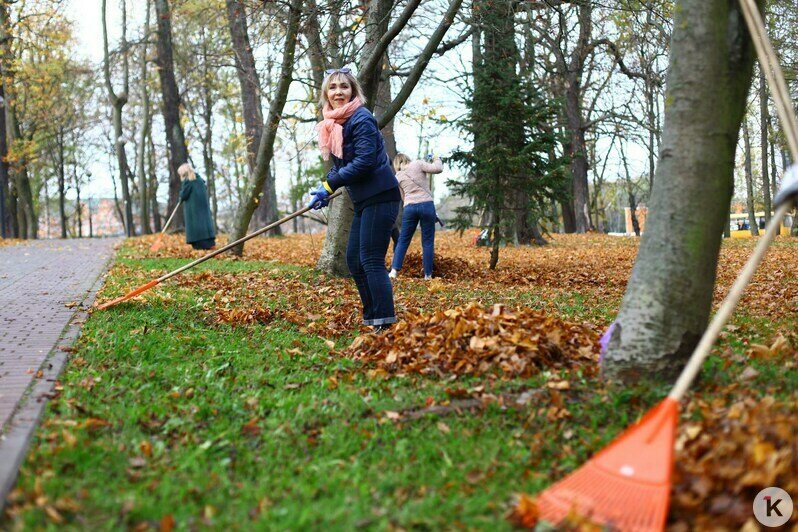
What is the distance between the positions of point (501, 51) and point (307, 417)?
9.44 m

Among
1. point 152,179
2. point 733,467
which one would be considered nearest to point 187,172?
point 733,467

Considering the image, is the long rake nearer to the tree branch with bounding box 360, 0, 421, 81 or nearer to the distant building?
the tree branch with bounding box 360, 0, 421, 81

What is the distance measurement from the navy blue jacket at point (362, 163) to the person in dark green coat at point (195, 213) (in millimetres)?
9632

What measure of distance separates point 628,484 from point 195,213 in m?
13.0

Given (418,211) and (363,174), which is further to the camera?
(418,211)

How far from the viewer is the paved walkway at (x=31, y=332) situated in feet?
11.3

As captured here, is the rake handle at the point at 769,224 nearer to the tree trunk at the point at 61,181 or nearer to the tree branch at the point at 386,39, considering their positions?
the tree branch at the point at 386,39

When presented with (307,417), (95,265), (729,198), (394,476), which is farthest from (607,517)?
(95,265)

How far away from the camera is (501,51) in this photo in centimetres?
1176

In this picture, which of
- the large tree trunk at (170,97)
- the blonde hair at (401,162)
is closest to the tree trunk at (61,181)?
the large tree trunk at (170,97)

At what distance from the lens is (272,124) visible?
11414mm

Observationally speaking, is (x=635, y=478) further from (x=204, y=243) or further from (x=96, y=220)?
(x=96, y=220)

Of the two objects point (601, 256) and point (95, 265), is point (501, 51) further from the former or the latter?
point (95, 265)

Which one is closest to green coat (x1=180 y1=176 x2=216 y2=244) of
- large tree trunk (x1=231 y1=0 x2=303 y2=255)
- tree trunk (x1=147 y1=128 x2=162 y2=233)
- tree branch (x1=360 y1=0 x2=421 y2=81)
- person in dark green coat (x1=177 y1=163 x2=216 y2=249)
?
person in dark green coat (x1=177 y1=163 x2=216 y2=249)
